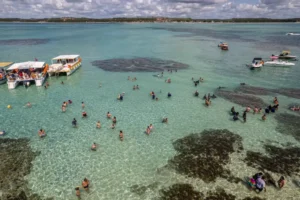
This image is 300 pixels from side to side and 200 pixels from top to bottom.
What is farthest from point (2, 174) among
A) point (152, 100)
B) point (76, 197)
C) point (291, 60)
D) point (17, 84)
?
point (291, 60)

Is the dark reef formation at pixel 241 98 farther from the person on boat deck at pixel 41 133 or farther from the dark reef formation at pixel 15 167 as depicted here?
the dark reef formation at pixel 15 167

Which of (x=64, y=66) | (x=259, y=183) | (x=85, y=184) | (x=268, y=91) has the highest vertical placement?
(x=64, y=66)

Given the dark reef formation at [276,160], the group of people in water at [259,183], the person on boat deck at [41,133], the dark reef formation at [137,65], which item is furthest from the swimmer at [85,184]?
the dark reef formation at [137,65]

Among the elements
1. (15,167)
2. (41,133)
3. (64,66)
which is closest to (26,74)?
(64,66)

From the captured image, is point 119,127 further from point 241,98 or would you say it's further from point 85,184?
point 241,98

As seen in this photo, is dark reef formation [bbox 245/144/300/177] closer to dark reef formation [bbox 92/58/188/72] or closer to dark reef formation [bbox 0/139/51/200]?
dark reef formation [bbox 0/139/51/200]

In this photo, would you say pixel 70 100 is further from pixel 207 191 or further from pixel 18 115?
pixel 207 191

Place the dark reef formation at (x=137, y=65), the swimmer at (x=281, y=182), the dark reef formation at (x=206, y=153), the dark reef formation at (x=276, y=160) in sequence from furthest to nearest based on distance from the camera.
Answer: the dark reef formation at (x=137, y=65), the dark reef formation at (x=276, y=160), the dark reef formation at (x=206, y=153), the swimmer at (x=281, y=182)
